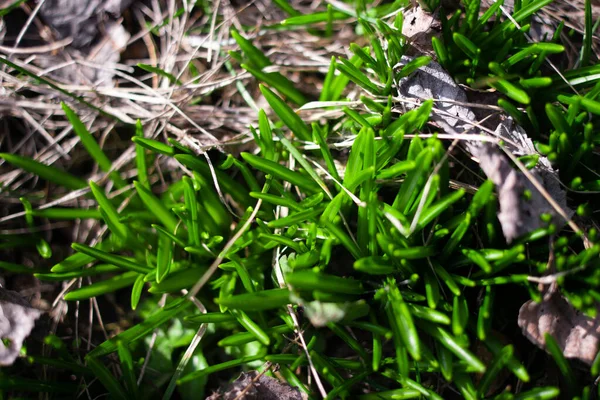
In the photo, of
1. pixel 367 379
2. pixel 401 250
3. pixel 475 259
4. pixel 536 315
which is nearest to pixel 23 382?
pixel 367 379

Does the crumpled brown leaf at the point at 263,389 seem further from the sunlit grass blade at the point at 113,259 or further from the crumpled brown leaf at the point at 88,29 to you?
the crumpled brown leaf at the point at 88,29

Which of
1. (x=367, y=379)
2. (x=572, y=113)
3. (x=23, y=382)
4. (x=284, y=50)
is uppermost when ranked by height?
(x=284, y=50)

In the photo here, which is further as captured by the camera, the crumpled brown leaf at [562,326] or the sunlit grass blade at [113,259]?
the sunlit grass blade at [113,259]

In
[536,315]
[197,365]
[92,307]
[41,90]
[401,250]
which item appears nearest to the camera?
[401,250]

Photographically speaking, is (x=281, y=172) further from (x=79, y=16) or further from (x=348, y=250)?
(x=79, y=16)

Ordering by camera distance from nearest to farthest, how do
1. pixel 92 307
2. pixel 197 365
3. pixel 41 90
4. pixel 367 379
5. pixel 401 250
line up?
pixel 401 250 → pixel 367 379 → pixel 197 365 → pixel 92 307 → pixel 41 90

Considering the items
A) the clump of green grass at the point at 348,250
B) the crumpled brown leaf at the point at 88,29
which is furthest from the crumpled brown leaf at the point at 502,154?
the crumpled brown leaf at the point at 88,29

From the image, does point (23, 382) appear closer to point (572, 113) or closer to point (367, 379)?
point (367, 379)
